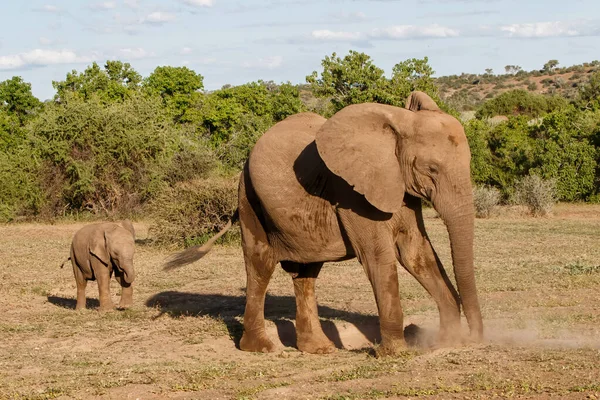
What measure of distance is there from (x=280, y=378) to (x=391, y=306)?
143 centimetres

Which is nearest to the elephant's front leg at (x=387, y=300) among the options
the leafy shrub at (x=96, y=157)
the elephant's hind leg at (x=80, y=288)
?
the elephant's hind leg at (x=80, y=288)

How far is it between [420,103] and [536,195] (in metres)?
18.5

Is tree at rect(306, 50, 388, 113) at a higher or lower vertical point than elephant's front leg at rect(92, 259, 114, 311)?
higher

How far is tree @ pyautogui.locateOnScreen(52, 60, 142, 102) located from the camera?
4006cm

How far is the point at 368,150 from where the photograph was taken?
8438 mm

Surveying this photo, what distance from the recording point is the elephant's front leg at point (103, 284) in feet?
41.3

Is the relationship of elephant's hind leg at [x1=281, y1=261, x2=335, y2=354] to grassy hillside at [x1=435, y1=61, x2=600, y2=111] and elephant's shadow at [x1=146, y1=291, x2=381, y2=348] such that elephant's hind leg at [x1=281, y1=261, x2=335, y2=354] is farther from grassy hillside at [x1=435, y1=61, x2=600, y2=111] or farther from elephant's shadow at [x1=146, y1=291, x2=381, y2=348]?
grassy hillside at [x1=435, y1=61, x2=600, y2=111]

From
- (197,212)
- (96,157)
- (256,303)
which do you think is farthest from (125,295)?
(96,157)

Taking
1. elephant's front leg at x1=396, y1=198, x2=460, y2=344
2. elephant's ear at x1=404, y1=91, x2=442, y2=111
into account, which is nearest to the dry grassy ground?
elephant's front leg at x1=396, y1=198, x2=460, y2=344

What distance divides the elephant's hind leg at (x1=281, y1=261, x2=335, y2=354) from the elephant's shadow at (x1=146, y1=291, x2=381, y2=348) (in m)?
0.56

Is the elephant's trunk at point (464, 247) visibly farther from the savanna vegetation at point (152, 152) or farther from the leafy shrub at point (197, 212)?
the savanna vegetation at point (152, 152)

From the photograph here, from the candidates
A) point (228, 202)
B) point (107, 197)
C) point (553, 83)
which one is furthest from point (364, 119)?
point (553, 83)

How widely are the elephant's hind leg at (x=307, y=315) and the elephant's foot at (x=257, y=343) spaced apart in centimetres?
33

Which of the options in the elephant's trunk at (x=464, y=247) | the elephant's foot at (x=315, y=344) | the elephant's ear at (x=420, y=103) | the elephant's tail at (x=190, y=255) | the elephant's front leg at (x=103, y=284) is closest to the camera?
the elephant's trunk at (x=464, y=247)
